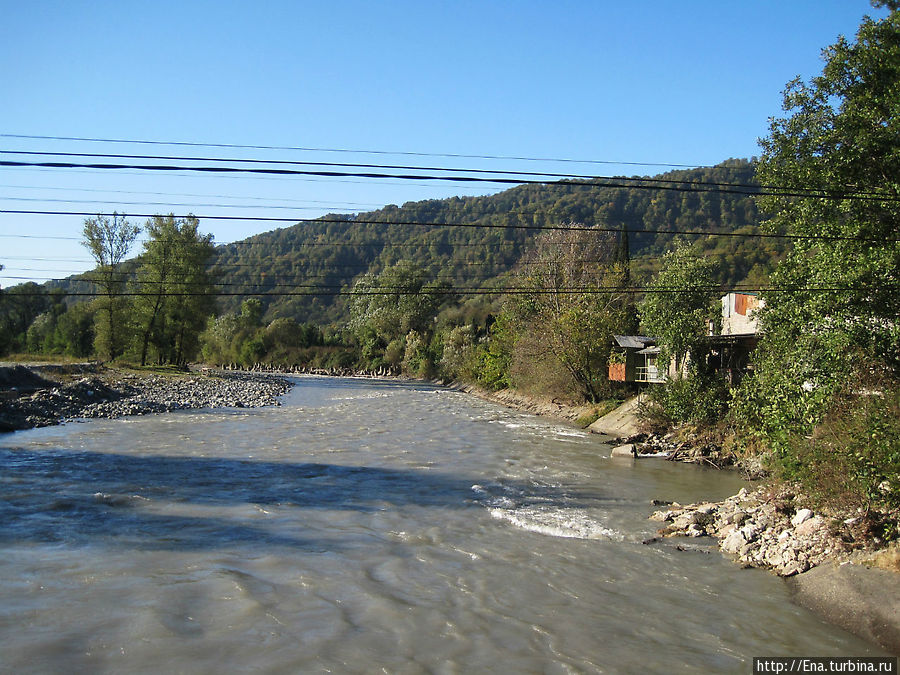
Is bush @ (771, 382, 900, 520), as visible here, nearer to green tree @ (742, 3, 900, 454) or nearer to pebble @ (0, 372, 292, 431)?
green tree @ (742, 3, 900, 454)

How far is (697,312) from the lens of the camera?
82.8ft

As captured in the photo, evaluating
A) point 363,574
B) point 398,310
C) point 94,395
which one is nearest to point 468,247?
point 398,310

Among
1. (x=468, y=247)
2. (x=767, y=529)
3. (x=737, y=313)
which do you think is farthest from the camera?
(x=468, y=247)

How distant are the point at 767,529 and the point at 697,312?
566 inches

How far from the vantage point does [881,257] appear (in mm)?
13297

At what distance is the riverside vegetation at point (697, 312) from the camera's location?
13117 mm

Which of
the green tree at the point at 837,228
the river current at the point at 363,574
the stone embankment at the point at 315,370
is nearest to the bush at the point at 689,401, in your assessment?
the river current at the point at 363,574

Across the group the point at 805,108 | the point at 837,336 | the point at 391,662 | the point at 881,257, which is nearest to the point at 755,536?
the point at 837,336

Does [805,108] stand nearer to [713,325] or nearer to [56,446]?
[713,325]

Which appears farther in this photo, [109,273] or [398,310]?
[398,310]

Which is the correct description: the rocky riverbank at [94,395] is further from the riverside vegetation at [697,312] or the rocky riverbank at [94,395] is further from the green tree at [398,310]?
the green tree at [398,310]

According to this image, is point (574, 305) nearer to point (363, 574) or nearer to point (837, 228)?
point (837, 228)

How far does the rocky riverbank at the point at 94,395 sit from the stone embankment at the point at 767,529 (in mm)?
23836

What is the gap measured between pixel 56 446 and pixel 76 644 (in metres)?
15.3
